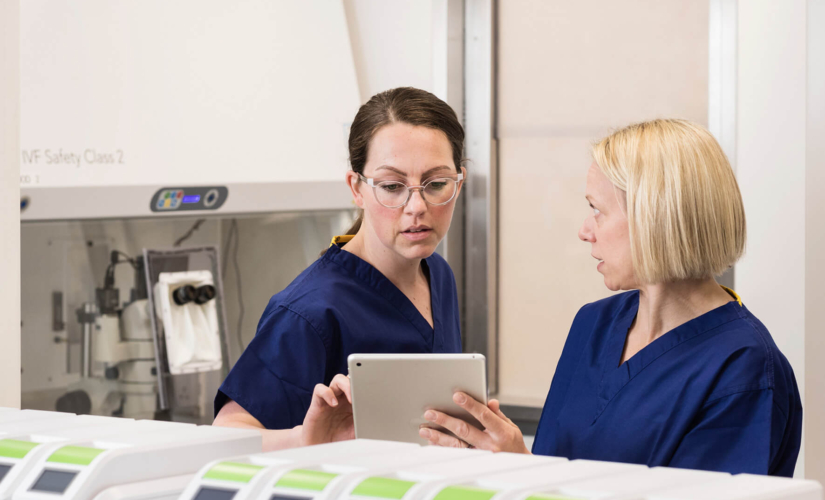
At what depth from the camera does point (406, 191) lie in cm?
134

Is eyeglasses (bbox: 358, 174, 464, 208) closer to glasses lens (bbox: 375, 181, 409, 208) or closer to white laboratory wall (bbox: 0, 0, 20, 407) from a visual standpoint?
glasses lens (bbox: 375, 181, 409, 208)

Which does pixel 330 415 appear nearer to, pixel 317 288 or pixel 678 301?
pixel 317 288

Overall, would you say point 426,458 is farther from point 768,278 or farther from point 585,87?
point 585,87

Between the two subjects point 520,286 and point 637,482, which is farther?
point 520,286

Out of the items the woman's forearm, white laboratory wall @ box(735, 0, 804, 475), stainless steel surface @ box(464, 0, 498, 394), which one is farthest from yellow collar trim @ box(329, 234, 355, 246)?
stainless steel surface @ box(464, 0, 498, 394)

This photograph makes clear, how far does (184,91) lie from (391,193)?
112 centimetres

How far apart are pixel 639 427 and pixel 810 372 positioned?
1.08 m

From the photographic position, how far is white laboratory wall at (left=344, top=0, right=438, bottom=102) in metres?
2.79

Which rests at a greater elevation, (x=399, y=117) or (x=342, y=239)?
(x=399, y=117)

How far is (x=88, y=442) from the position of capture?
2.43ft

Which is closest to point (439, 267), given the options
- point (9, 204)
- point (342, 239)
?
point (342, 239)

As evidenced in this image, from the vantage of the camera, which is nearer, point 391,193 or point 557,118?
point 391,193

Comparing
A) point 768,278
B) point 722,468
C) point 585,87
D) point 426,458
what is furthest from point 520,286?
point 426,458

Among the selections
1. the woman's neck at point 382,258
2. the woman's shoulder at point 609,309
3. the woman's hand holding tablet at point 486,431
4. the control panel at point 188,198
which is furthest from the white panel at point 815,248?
the control panel at point 188,198
